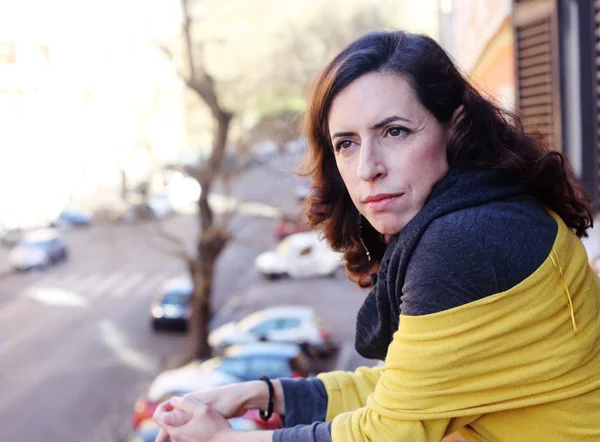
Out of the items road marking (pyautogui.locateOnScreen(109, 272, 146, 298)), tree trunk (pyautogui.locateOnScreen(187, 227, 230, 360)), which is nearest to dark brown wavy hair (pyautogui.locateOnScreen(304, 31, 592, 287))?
tree trunk (pyautogui.locateOnScreen(187, 227, 230, 360))

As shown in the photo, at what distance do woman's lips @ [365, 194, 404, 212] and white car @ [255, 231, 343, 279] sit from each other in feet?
52.5

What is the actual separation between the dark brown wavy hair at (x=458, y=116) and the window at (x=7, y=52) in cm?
2001

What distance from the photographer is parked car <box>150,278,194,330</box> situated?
15547mm

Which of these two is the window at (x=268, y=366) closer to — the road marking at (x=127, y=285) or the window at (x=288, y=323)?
the window at (x=288, y=323)

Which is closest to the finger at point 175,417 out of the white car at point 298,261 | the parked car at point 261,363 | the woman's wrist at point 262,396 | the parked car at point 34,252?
the woman's wrist at point 262,396

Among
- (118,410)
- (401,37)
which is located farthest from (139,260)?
(401,37)

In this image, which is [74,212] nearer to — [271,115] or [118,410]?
[271,115]

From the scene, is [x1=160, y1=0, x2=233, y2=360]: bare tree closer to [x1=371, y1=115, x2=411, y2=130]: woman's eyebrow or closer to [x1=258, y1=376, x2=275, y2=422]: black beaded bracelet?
[x1=258, y1=376, x2=275, y2=422]: black beaded bracelet

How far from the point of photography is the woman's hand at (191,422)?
1138 mm

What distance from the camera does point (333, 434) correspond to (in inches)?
40.3

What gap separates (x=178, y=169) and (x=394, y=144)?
10.2 m

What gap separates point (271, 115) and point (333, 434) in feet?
48.9

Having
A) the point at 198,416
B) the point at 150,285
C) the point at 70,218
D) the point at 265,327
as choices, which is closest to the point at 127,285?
the point at 150,285

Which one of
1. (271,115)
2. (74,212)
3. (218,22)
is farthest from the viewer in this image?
(74,212)
